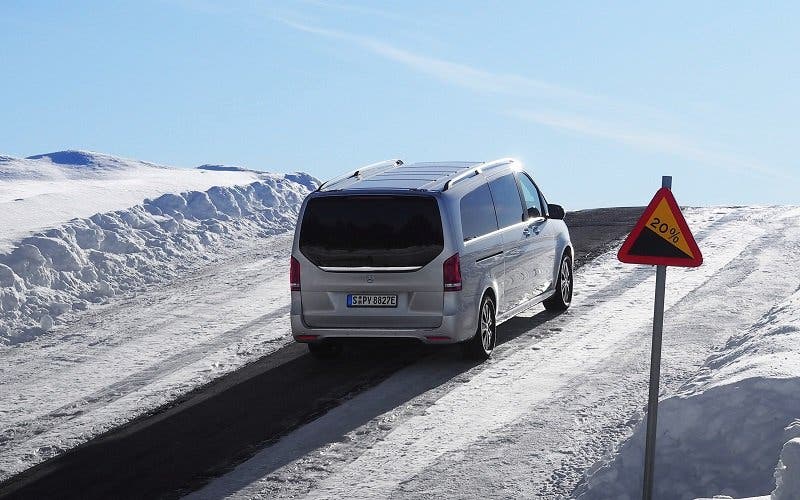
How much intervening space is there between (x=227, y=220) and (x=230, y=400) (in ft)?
36.3

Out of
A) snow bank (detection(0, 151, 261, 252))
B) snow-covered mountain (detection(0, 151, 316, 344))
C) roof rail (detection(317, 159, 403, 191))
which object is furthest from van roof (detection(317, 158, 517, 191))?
snow bank (detection(0, 151, 261, 252))

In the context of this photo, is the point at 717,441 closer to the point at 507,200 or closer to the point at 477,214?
the point at 477,214

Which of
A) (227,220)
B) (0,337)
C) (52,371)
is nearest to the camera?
(52,371)

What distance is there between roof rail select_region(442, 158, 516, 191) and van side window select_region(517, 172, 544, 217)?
10.3 inches

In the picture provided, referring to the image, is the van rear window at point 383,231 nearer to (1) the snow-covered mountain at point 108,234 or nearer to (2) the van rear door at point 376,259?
(2) the van rear door at point 376,259

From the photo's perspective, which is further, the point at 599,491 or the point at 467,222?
the point at 467,222

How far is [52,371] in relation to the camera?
12383mm

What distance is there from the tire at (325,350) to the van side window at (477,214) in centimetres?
188

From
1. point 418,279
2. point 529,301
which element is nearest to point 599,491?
point 418,279

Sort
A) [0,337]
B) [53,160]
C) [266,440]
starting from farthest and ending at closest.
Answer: [53,160], [0,337], [266,440]

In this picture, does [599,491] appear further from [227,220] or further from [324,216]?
[227,220]

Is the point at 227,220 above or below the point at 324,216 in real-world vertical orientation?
below

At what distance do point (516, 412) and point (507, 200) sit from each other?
3418 mm

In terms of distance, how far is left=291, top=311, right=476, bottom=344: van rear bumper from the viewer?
35.8 feet
